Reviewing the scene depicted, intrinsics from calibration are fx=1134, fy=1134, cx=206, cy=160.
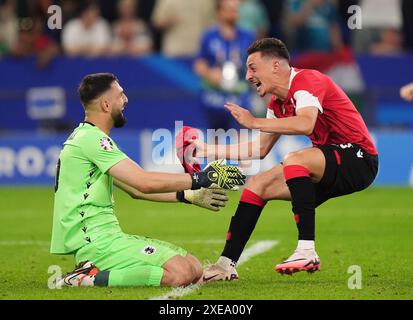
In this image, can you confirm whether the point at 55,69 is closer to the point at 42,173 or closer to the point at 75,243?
the point at 42,173

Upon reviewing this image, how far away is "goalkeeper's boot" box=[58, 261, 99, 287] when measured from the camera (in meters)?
7.92

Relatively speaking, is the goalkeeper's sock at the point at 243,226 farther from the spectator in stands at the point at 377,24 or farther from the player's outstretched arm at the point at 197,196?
the spectator in stands at the point at 377,24

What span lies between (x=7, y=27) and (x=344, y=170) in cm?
1149

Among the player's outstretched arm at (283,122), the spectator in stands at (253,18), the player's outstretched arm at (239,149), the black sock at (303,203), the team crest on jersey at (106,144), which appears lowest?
the black sock at (303,203)

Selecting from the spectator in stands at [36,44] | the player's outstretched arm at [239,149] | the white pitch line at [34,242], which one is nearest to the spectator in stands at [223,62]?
the spectator in stands at [36,44]

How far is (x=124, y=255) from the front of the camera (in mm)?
7875

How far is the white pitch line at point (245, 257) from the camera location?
7.49 m

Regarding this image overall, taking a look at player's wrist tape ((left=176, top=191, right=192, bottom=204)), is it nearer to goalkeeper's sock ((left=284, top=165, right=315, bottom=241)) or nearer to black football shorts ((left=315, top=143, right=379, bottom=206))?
goalkeeper's sock ((left=284, top=165, right=315, bottom=241))

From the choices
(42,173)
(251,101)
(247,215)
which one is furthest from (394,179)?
(247,215)

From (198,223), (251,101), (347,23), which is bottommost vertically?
(198,223)

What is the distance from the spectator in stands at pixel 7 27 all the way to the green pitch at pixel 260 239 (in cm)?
291

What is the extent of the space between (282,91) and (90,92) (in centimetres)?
147

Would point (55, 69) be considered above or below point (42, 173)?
above

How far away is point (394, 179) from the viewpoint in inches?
663
